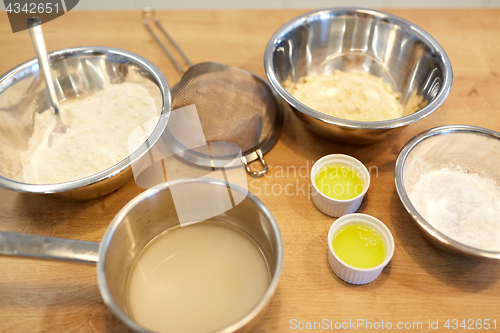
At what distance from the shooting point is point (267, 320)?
2.11ft

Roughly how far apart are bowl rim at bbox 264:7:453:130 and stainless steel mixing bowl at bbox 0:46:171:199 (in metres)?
0.24

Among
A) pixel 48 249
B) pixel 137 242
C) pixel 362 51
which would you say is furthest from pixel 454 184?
pixel 48 249

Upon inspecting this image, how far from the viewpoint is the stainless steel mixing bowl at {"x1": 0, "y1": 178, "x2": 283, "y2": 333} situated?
0.54 m

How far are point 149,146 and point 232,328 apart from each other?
366 mm

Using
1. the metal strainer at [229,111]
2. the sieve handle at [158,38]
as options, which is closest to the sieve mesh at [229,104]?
the metal strainer at [229,111]

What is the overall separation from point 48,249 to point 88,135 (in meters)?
0.34

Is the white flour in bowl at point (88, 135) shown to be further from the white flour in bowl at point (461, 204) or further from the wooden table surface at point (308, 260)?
the white flour in bowl at point (461, 204)

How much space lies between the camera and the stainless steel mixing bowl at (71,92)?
2.29 feet

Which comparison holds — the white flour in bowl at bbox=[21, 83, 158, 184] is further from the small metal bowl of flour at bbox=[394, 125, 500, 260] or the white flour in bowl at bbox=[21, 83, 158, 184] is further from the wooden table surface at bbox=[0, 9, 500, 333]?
the small metal bowl of flour at bbox=[394, 125, 500, 260]

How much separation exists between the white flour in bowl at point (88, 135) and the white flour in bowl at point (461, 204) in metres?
0.58

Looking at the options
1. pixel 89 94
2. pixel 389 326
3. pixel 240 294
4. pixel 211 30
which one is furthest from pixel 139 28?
pixel 389 326

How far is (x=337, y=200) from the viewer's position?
73 centimetres

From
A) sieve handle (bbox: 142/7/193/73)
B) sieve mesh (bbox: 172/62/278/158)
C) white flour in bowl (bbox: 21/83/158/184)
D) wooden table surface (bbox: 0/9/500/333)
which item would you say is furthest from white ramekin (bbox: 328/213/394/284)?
sieve handle (bbox: 142/7/193/73)

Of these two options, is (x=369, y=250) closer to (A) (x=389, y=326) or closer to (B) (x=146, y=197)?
(A) (x=389, y=326)
